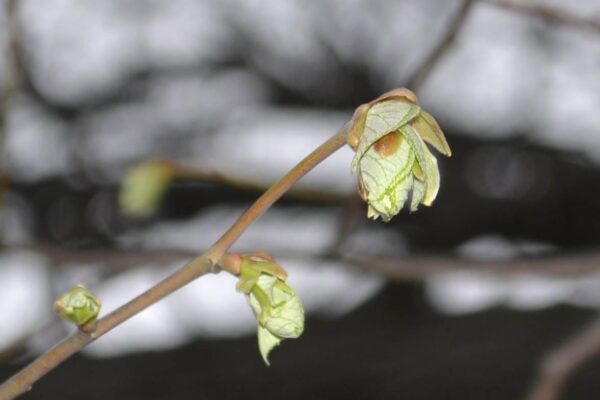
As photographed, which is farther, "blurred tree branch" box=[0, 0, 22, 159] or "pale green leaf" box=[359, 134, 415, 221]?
"blurred tree branch" box=[0, 0, 22, 159]

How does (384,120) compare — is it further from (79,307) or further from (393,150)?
(79,307)

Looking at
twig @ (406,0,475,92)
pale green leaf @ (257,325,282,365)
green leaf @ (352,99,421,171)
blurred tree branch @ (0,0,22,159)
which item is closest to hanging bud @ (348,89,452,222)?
green leaf @ (352,99,421,171)

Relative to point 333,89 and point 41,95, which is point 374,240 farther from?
point 41,95

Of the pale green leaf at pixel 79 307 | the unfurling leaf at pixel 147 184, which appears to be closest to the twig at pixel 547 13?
the unfurling leaf at pixel 147 184

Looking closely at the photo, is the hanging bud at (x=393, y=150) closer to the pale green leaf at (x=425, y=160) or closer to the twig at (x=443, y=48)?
the pale green leaf at (x=425, y=160)

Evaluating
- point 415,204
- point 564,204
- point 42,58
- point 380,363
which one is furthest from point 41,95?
point 415,204

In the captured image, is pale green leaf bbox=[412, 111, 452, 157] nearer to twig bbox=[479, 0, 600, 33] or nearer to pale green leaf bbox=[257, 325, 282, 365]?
pale green leaf bbox=[257, 325, 282, 365]

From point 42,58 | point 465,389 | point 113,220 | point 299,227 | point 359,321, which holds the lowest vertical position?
point 465,389
